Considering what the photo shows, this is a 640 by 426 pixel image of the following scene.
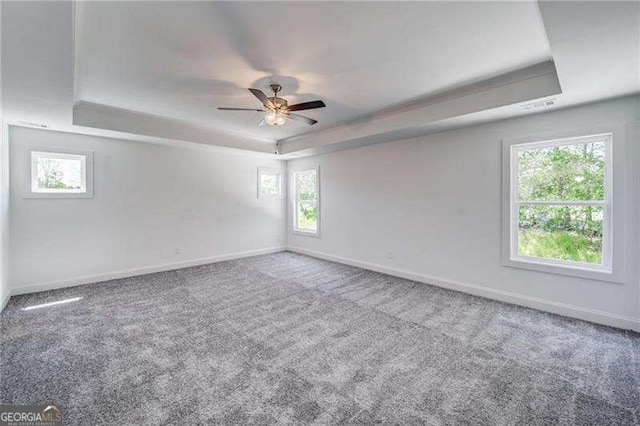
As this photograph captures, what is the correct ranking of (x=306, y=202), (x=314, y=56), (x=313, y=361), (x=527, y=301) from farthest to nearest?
1. (x=306, y=202)
2. (x=527, y=301)
3. (x=314, y=56)
4. (x=313, y=361)

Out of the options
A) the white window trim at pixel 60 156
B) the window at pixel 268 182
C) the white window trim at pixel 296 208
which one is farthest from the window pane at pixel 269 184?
the white window trim at pixel 60 156

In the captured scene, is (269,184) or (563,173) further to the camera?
(269,184)

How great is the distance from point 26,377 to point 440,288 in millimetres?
4575

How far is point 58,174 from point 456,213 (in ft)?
20.0

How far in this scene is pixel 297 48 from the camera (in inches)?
95.7

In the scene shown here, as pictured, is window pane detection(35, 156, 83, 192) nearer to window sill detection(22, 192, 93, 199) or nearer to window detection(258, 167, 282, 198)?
window sill detection(22, 192, 93, 199)

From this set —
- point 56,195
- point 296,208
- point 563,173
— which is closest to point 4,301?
point 56,195

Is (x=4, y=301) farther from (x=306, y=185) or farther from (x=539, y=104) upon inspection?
(x=539, y=104)

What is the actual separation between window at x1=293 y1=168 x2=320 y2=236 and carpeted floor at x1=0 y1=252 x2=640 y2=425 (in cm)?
287

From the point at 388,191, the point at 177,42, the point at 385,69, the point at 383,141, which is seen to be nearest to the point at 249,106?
the point at 177,42

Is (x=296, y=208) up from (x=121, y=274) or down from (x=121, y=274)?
up

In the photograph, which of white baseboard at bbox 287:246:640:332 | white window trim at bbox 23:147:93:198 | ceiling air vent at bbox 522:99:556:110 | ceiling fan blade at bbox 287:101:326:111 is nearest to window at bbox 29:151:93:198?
white window trim at bbox 23:147:93:198

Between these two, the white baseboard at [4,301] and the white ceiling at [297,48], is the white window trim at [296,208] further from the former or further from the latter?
the white baseboard at [4,301]

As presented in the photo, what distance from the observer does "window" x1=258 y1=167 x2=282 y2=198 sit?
6.56m
